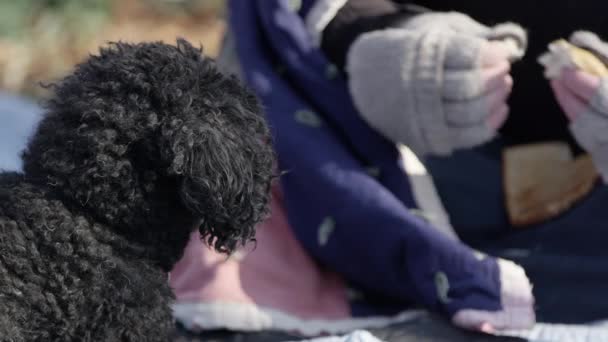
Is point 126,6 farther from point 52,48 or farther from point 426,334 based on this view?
point 426,334

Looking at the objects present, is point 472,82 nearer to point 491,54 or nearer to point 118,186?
point 491,54

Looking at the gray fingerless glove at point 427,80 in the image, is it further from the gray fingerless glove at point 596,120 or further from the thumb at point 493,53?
the gray fingerless glove at point 596,120

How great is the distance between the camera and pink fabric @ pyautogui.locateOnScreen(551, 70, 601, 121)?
1841 millimetres

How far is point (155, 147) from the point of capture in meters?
1.46

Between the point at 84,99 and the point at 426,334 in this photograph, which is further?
the point at 426,334

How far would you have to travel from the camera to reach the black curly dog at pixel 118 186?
4.67ft

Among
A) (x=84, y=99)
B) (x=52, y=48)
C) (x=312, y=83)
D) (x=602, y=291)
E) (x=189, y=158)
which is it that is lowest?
(x=602, y=291)

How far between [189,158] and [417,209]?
0.84 m

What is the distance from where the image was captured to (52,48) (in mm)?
5270

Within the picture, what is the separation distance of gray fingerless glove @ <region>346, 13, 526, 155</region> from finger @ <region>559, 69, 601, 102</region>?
130 mm

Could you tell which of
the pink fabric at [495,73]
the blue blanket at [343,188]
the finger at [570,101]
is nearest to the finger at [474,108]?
the pink fabric at [495,73]

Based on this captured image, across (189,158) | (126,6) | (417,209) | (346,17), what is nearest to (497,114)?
(417,209)

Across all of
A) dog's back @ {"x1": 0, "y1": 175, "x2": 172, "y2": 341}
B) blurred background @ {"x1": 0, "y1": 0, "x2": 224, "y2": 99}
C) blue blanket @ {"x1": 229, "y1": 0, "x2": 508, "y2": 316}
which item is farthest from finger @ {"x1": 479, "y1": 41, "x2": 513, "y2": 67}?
blurred background @ {"x1": 0, "y1": 0, "x2": 224, "y2": 99}

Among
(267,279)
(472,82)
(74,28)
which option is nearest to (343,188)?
(267,279)
